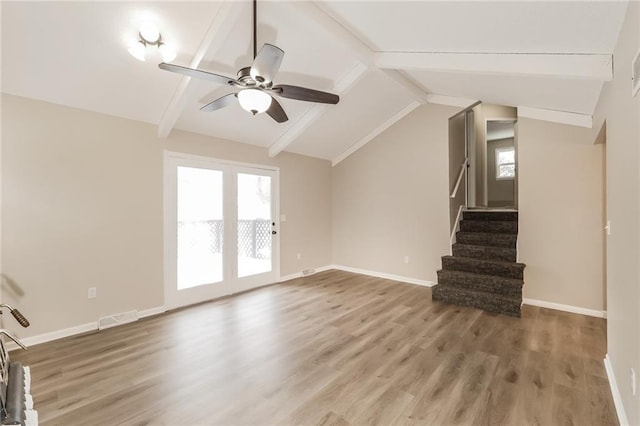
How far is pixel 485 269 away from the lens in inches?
162

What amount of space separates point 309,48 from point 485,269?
3.75m

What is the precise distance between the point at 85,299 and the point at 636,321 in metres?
4.61

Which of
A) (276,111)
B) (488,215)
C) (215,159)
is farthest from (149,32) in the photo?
(488,215)

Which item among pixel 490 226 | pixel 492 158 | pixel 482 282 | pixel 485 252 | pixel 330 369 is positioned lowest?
pixel 330 369

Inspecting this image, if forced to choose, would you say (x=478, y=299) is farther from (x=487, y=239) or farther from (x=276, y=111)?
(x=276, y=111)

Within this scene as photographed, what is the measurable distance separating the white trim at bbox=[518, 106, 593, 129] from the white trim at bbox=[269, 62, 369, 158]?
232 cm

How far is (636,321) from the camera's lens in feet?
4.95

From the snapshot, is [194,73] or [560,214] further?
[560,214]

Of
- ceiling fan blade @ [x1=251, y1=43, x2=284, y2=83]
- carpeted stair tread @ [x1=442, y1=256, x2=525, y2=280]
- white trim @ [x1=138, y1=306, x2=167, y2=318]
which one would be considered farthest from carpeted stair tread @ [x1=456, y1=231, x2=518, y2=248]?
white trim @ [x1=138, y1=306, x2=167, y2=318]

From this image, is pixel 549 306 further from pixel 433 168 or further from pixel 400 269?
pixel 433 168

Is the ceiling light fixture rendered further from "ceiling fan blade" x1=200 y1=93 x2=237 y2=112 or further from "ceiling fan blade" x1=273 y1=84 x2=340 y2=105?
"ceiling fan blade" x1=273 y1=84 x2=340 y2=105

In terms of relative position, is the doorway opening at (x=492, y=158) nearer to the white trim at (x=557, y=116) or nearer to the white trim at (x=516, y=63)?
the white trim at (x=557, y=116)

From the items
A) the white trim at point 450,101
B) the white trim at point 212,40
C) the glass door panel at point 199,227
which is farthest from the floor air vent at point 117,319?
the white trim at point 450,101

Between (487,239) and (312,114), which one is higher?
(312,114)
